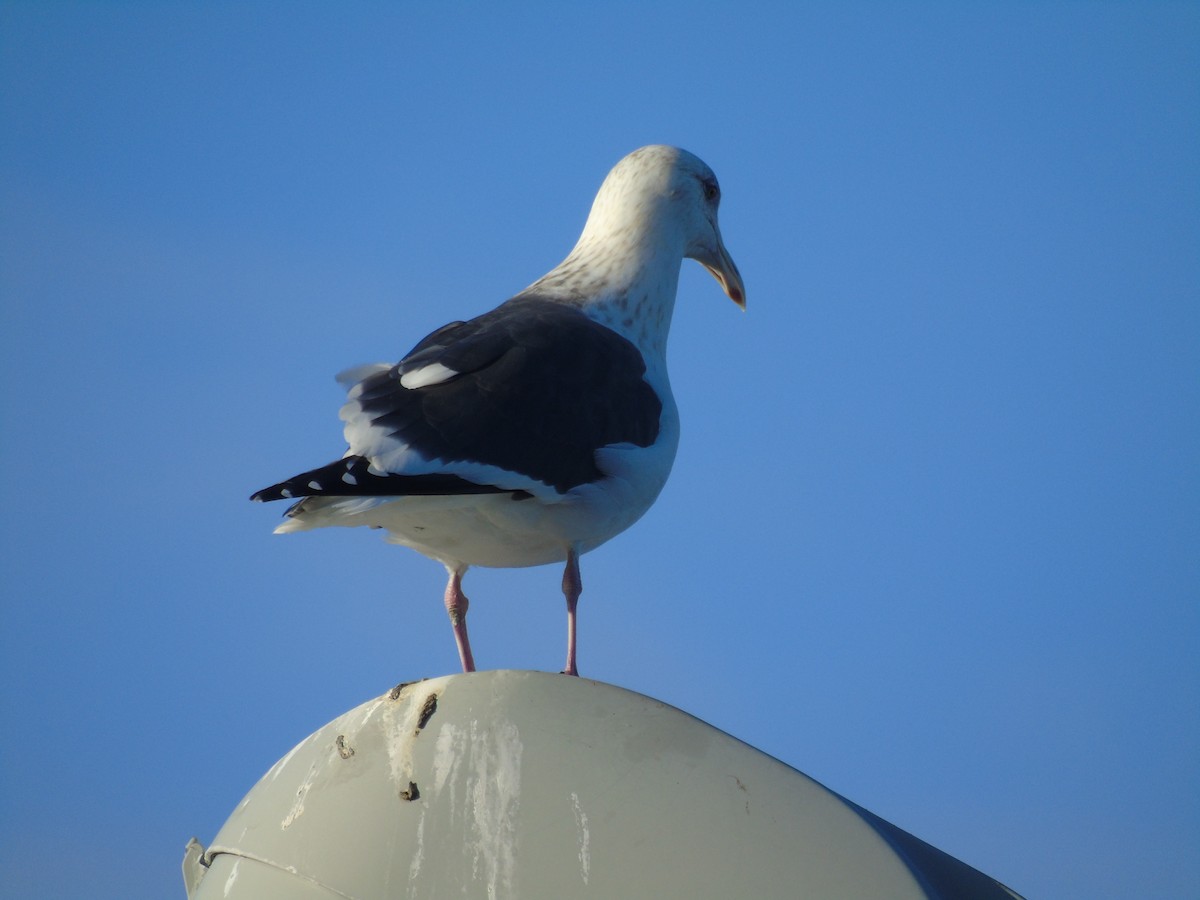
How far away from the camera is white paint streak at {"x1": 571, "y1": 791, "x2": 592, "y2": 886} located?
276 cm

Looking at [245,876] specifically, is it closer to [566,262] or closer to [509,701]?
[509,701]

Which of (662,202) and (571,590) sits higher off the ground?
(662,202)

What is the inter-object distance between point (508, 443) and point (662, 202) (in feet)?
7.25

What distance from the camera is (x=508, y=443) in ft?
15.7

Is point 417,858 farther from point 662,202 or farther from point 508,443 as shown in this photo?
point 662,202

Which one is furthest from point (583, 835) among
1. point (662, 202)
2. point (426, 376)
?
point (662, 202)

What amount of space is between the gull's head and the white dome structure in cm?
376

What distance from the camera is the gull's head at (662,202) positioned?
6.51m

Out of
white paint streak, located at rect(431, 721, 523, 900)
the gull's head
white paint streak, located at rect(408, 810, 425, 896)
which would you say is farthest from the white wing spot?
white paint streak, located at rect(408, 810, 425, 896)

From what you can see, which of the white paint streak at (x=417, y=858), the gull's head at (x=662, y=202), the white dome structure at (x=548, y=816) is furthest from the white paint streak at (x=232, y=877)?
the gull's head at (x=662, y=202)

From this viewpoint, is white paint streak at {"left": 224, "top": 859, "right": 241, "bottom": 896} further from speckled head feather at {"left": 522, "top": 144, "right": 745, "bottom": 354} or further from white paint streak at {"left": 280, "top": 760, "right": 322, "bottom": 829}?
speckled head feather at {"left": 522, "top": 144, "right": 745, "bottom": 354}

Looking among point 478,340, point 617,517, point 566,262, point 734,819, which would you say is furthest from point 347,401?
point 734,819

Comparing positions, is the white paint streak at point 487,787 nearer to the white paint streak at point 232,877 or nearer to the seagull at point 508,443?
the white paint streak at point 232,877

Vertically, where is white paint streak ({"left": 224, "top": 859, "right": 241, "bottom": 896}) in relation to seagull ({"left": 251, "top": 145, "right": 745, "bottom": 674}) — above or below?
below
